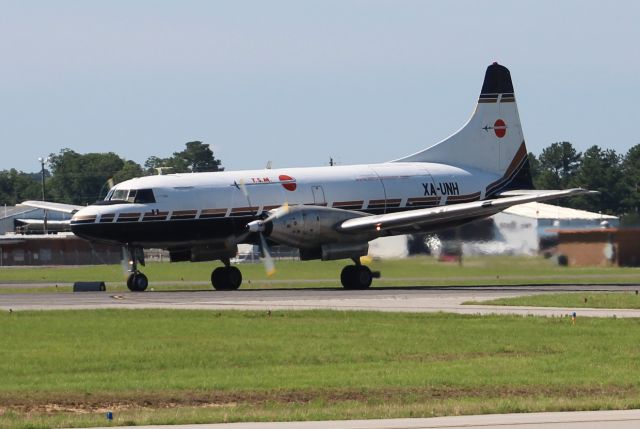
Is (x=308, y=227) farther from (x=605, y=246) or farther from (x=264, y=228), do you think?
(x=605, y=246)

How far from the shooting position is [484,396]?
2208 cm

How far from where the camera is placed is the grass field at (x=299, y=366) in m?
20.8

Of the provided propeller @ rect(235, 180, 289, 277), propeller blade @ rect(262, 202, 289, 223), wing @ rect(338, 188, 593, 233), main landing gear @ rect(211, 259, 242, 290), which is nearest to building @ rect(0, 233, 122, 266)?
main landing gear @ rect(211, 259, 242, 290)

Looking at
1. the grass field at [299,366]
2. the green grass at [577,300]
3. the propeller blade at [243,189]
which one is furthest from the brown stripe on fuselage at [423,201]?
the grass field at [299,366]

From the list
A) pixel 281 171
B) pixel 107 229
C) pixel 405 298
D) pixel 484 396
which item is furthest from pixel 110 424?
pixel 281 171

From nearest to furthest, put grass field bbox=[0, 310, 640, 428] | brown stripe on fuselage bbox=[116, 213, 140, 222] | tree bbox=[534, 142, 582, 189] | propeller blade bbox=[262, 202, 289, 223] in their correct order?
grass field bbox=[0, 310, 640, 428] < propeller blade bbox=[262, 202, 289, 223] < brown stripe on fuselage bbox=[116, 213, 140, 222] < tree bbox=[534, 142, 582, 189]

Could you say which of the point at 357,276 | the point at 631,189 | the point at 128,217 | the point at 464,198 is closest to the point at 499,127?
the point at 464,198

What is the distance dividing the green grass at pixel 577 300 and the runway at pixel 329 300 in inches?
46.3

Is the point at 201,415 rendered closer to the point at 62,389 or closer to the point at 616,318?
the point at 62,389

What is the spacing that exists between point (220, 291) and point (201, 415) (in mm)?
31789

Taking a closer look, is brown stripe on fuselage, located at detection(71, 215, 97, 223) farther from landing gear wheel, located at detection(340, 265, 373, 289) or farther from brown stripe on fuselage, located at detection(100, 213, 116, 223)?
landing gear wheel, located at detection(340, 265, 373, 289)

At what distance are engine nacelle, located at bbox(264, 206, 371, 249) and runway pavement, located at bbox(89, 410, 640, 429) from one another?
30225 millimetres

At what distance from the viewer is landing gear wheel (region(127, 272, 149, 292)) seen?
51.0 metres

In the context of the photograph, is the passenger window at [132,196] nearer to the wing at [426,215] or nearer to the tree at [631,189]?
the wing at [426,215]
